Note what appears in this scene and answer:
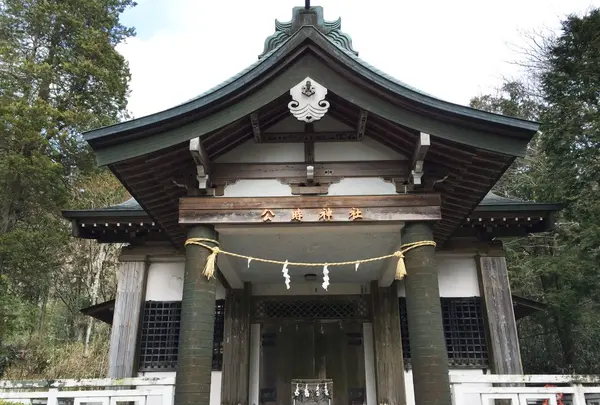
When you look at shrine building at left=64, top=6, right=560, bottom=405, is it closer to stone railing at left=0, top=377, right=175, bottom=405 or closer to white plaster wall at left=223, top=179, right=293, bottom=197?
white plaster wall at left=223, top=179, right=293, bottom=197

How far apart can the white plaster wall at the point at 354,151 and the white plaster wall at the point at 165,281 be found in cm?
363

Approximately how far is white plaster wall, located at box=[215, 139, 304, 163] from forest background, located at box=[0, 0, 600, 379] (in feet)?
23.6

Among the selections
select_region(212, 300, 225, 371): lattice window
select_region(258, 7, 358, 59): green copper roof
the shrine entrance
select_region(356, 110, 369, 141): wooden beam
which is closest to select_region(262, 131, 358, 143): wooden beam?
select_region(356, 110, 369, 141): wooden beam

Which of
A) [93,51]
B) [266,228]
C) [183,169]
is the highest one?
[93,51]

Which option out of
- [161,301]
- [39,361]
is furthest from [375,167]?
[39,361]

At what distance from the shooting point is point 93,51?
19922 millimetres

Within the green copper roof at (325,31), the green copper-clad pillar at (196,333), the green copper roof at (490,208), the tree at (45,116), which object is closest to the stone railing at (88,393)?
the green copper-clad pillar at (196,333)

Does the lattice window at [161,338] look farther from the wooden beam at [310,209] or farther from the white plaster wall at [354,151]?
the white plaster wall at [354,151]

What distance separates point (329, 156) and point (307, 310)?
4.04m

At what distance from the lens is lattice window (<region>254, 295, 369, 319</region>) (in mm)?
9500

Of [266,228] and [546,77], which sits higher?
[546,77]

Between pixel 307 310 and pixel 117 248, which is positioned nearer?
pixel 307 310

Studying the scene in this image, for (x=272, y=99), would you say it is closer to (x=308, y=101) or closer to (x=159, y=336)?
(x=308, y=101)

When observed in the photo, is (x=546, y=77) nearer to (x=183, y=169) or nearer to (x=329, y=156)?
(x=329, y=156)
